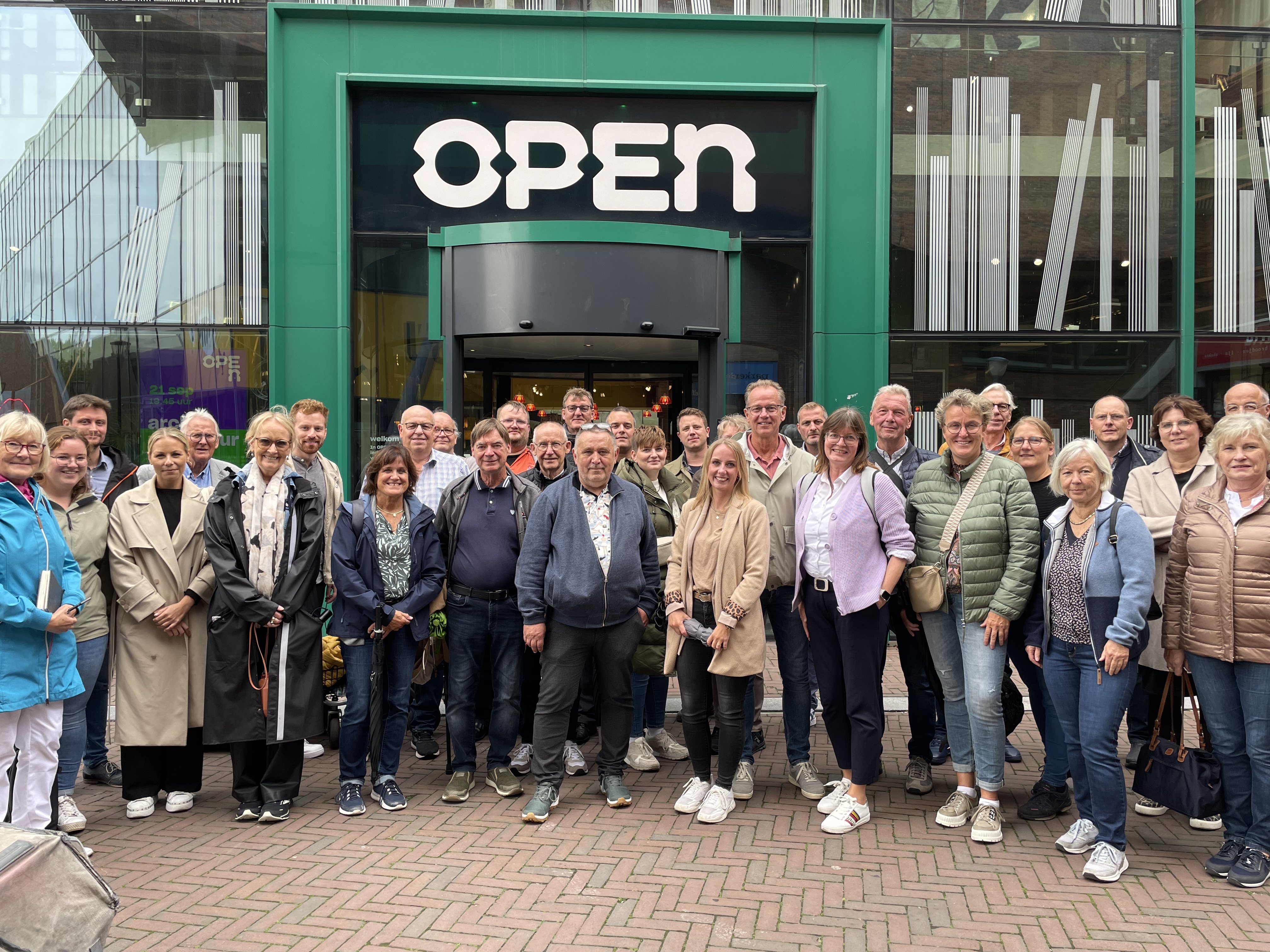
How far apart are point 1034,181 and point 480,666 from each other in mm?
8313

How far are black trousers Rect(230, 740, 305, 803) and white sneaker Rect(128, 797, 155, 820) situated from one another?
17.1 inches

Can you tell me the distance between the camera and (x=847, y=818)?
15.9 feet

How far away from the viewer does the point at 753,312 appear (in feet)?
34.3

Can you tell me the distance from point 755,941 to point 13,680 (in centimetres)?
333

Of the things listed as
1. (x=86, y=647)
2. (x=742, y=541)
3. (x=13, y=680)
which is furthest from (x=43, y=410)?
(x=742, y=541)

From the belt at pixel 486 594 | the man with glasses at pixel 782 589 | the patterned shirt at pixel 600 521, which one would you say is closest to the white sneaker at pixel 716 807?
the man with glasses at pixel 782 589

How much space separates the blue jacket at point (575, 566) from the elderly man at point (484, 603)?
0.17 m

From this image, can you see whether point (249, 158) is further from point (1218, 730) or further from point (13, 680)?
point (1218, 730)

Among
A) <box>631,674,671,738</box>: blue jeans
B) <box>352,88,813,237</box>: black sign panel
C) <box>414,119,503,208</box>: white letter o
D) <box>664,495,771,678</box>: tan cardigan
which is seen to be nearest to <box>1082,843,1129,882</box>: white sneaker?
<box>664,495,771,678</box>: tan cardigan

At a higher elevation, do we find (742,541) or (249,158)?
(249,158)

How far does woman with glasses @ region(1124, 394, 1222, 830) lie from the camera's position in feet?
16.1

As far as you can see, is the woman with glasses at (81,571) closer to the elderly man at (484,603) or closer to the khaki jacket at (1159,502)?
the elderly man at (484,603)

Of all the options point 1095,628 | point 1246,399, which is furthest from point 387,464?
point 1246,399

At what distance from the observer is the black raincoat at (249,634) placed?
4.93 metres
